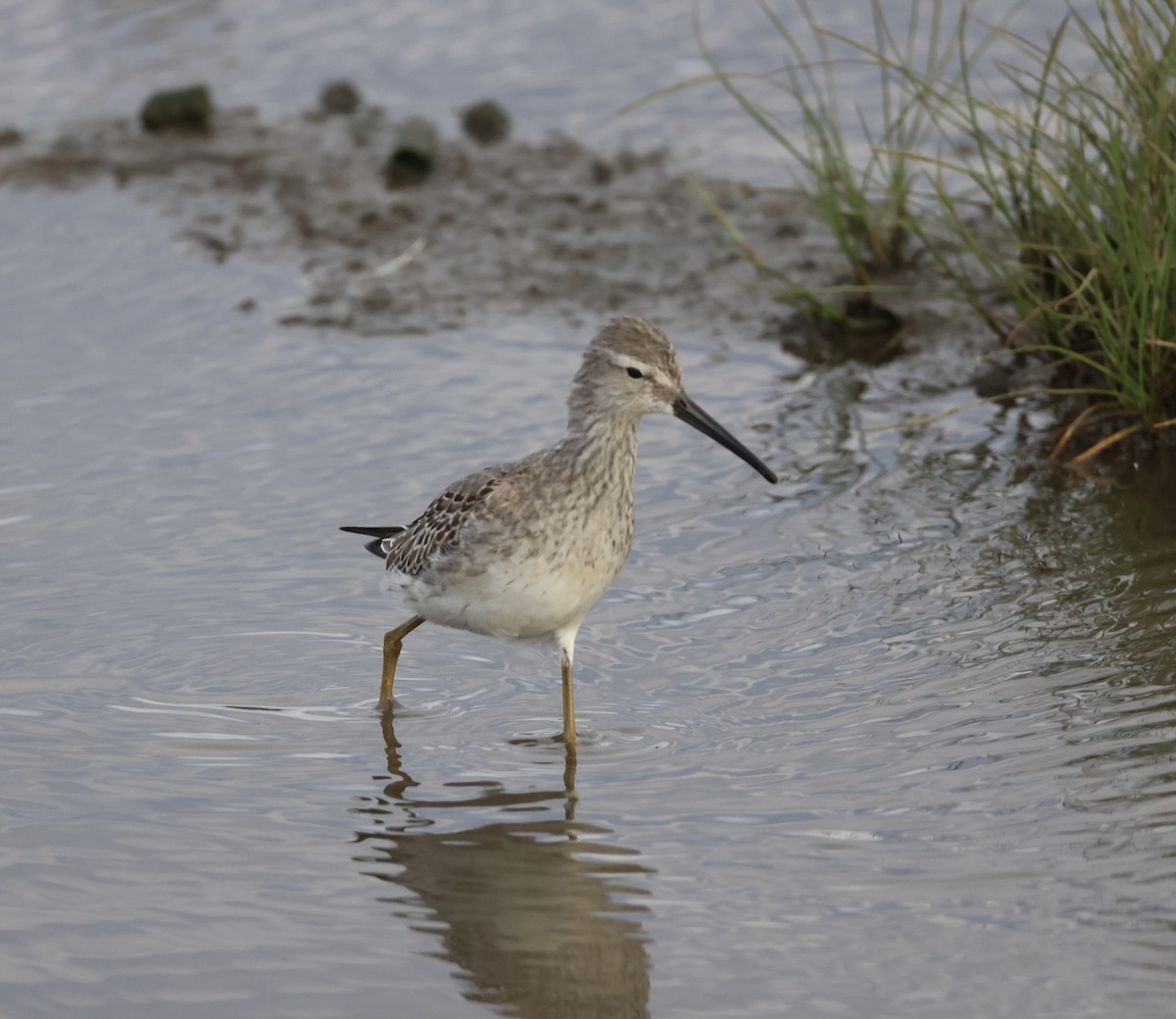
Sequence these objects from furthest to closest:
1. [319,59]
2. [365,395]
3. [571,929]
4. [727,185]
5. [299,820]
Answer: [319,59] → [727,185] → [365,395] → [299,820] → [571,929]

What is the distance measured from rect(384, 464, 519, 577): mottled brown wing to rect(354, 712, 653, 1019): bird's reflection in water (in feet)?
2.59

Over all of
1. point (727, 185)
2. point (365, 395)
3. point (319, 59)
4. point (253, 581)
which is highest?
point (319, 59)

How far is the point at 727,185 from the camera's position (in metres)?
11.7

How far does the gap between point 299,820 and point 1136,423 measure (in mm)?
4441

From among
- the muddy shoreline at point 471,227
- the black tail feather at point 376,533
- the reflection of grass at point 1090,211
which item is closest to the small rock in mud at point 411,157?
the muddy shoreline at point 471,227

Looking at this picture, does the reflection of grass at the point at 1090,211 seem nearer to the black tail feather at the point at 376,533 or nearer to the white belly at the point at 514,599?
the white belly at the point at 514,599

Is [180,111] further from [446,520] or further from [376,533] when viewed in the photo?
[446,520]

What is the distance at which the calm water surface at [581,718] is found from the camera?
16.0 feet

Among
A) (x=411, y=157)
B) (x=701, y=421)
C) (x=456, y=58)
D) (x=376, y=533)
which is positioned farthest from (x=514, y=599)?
(x=456, y=58)

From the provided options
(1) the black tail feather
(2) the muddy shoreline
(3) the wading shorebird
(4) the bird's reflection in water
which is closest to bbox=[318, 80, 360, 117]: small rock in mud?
(2) the muddy shoreline

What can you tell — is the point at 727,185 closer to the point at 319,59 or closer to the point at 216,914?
the point at 319,59

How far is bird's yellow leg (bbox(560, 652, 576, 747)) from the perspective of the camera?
620 cm

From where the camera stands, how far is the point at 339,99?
1354 centimetres

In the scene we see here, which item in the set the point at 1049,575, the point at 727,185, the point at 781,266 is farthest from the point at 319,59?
the point at 1049,575
